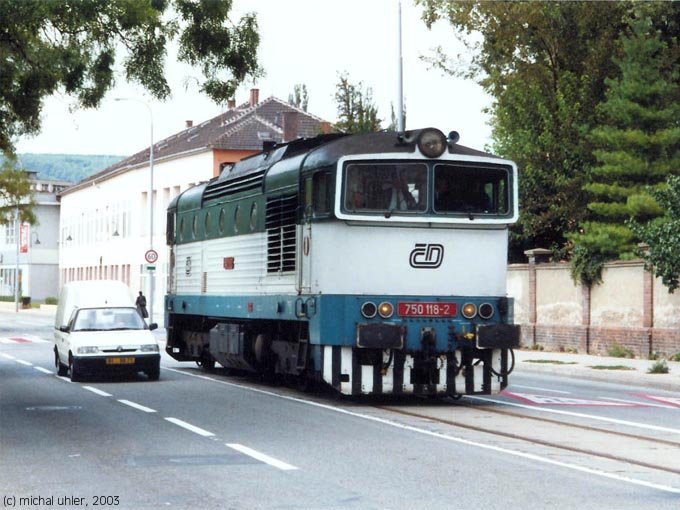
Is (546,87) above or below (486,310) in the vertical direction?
above

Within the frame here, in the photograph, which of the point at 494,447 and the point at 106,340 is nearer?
the point at 494,447

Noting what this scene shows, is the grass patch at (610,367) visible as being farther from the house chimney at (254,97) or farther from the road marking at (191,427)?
the house chimney at (254,97)

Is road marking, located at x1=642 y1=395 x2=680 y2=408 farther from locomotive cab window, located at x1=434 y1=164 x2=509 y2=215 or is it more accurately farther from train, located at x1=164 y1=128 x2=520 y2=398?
locomotive cab window, located at x1=434 y1=164 x2=509 y2=215

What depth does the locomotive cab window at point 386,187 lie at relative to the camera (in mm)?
20250

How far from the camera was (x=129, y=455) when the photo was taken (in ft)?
46.4

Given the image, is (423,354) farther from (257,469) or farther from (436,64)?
(436,64)

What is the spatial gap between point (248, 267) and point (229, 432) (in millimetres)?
8271

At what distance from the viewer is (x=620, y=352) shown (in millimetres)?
35781

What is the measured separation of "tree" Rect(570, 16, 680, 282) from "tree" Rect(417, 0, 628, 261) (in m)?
2.83

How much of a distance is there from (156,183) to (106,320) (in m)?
58.6

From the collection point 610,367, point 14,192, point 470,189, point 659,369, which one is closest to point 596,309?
point 610,367

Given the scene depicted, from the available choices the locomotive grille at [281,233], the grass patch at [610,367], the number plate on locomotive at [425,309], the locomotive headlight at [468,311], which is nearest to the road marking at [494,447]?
the locomotive headlight at [468,311]

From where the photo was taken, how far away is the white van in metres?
27.0

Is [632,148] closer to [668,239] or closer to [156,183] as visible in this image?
[668,239]
